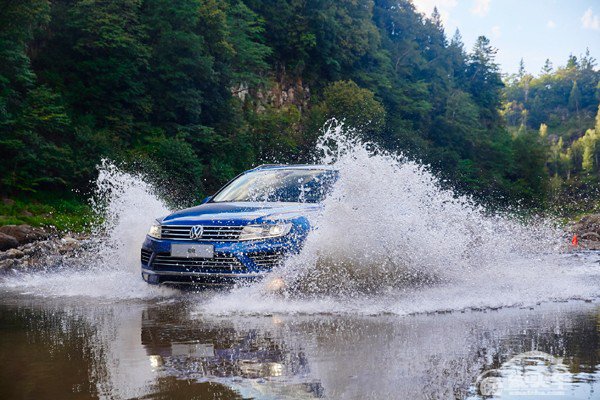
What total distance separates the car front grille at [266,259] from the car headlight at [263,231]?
8.3 inches

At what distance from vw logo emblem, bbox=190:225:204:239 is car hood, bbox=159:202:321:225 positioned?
74 millimetres

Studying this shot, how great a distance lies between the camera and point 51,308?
8164 mm

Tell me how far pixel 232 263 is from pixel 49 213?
77.9ft

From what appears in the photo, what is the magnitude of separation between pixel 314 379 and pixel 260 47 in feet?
167

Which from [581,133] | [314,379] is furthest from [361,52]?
[581,133]

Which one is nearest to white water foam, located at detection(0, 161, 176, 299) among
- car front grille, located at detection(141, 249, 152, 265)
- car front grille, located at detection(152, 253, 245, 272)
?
car front grille, located at detection(141, 249, 152, 265)

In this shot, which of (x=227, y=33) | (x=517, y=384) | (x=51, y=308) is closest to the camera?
(x=517, y=384)

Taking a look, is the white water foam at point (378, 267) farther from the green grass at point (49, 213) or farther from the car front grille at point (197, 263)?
the green grass at point (49, 213)

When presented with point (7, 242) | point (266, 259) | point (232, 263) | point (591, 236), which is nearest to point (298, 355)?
point (266, 259)

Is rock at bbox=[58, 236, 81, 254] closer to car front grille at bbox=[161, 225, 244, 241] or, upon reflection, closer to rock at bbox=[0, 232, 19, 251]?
rock at bbox=[0, 232, 19, 251]

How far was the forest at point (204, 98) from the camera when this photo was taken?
32406mm

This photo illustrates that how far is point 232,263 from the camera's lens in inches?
323

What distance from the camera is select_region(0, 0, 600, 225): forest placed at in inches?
1276

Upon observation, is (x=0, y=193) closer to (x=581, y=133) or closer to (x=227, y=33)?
(x=227, y=33)
